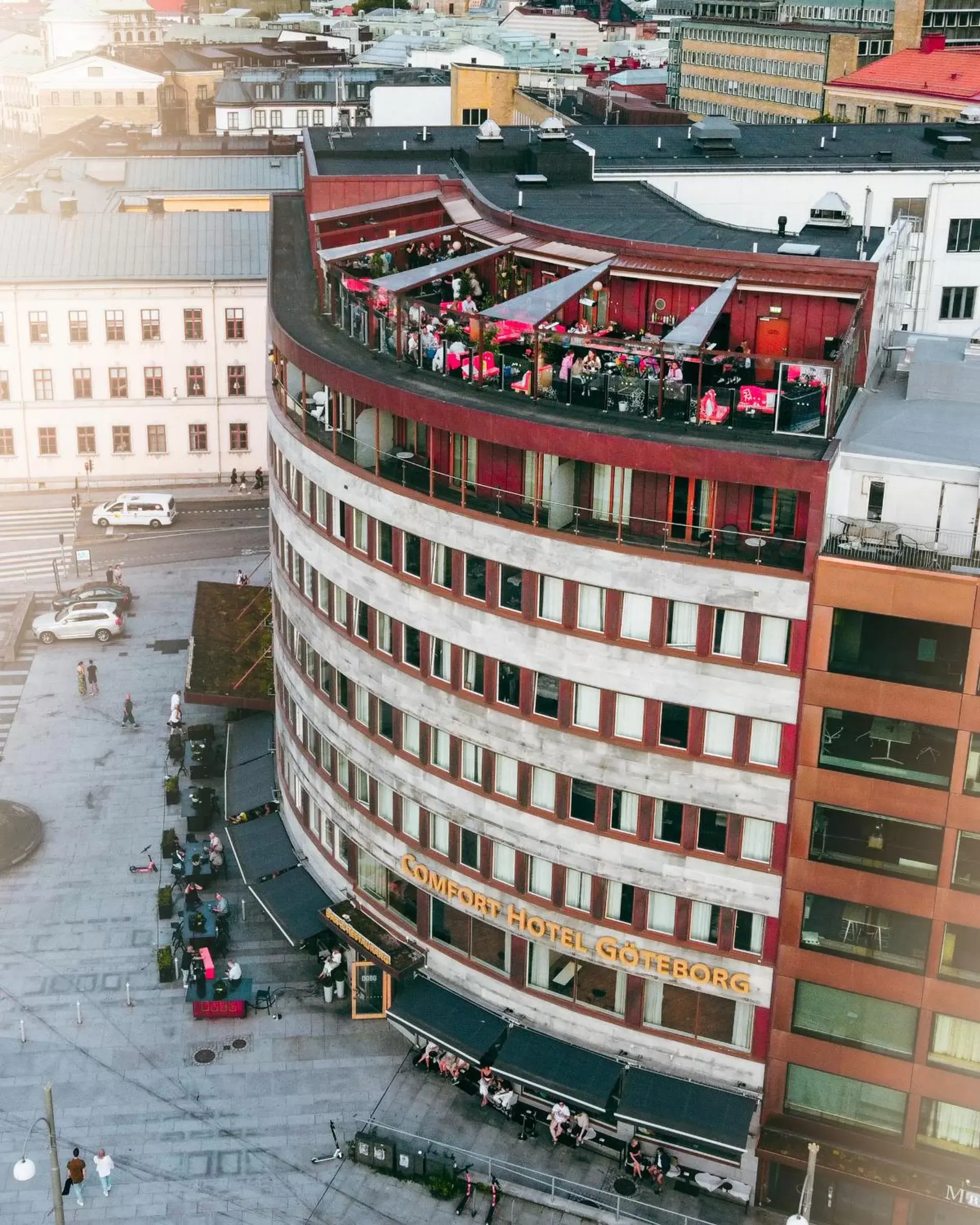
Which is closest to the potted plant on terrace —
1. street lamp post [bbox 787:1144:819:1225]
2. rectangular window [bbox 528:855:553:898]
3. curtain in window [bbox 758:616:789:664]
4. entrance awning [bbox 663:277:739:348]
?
rectangular window [bbox 528:855:553:898]

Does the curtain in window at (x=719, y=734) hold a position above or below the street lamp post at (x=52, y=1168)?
above

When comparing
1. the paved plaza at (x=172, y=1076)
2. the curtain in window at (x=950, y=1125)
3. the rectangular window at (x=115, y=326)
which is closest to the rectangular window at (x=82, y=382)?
the rectangular window at (x=115, y=326)

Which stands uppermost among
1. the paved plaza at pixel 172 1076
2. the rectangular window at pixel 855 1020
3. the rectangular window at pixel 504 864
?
the rectangular window at pixel 504 864

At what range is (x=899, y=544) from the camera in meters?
49.0

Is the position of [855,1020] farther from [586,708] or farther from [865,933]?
[586,708]

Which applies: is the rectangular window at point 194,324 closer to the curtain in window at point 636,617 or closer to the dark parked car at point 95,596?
the dark parked car at point 95,596

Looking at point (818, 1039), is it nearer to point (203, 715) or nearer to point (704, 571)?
point (704, 571)

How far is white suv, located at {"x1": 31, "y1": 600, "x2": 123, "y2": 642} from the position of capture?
312ft

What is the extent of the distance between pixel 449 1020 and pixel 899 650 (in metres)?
21.1

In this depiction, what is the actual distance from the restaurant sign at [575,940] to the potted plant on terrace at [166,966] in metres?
10.6

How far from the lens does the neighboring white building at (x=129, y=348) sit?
376 feet

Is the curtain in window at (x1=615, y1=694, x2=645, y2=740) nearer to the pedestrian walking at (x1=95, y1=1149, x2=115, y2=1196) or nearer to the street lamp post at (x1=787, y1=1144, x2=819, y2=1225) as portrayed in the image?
the street lamp post at (x1=787, y1=1144, x2=819, y2=1225)

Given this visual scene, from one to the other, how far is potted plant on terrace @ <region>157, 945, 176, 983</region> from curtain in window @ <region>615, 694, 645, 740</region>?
22.2m

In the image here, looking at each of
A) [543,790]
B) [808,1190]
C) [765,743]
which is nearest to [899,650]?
[765,743]
